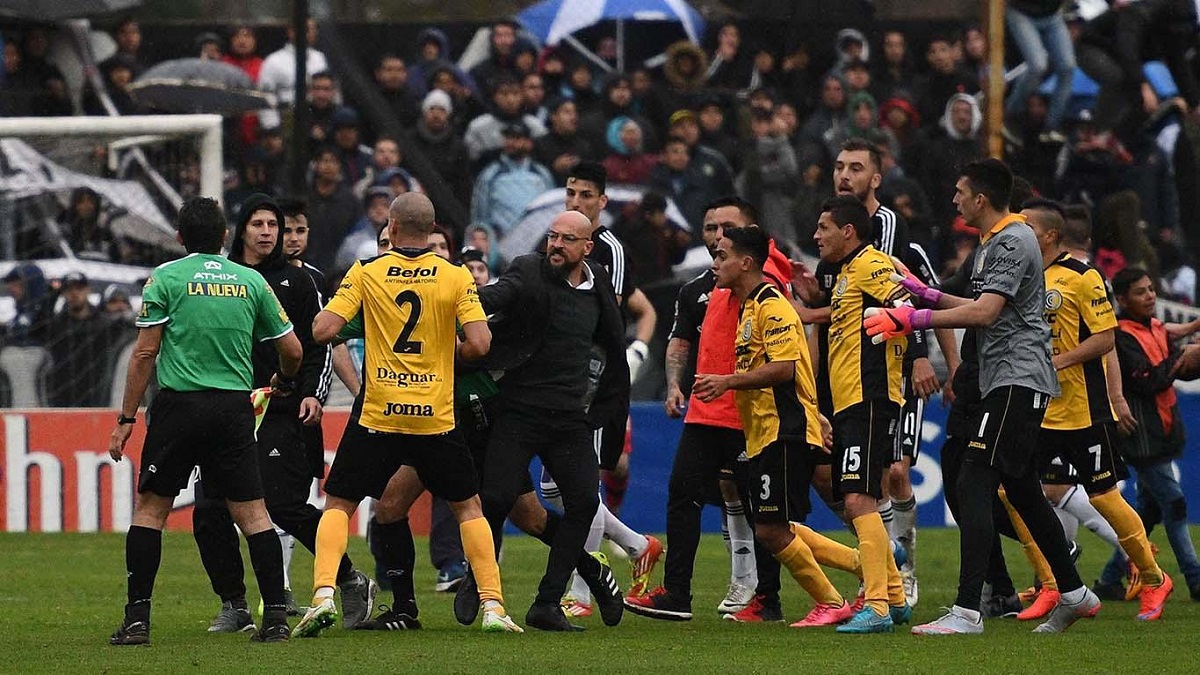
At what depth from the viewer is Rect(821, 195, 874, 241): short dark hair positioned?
980cm

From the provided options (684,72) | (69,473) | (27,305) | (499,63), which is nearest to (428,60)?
(499,63)

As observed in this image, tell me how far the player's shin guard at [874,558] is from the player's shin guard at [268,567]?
276cm

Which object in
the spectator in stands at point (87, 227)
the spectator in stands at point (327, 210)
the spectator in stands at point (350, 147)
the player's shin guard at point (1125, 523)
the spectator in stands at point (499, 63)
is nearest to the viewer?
the player's shin guard at point (1125, 523)

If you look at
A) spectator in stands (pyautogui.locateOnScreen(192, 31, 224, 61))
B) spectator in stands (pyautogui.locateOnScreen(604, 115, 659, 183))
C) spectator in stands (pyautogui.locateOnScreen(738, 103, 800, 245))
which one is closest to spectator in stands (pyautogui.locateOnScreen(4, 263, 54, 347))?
spectator in stands (pyautogui.locateOnScreen(192, 31, 224, 61))

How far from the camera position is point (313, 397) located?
1029 centimetres

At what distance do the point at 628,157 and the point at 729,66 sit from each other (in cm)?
184

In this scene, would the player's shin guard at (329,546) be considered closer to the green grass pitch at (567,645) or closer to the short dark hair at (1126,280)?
the green grass pitch at (567,645)

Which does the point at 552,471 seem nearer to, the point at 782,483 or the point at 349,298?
the point at 782,483

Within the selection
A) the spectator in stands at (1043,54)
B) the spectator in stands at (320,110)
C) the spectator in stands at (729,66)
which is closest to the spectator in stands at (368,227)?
the spectator in stands at (320,110)

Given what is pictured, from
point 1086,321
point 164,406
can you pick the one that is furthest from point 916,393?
point 164,406

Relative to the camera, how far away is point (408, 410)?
30.3 ft

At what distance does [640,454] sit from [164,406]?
8461mm

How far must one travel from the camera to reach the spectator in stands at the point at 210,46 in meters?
19.9

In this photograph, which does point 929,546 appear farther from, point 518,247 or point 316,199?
point 316,199
